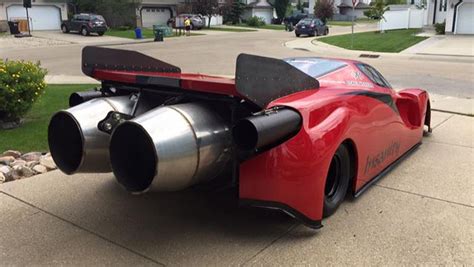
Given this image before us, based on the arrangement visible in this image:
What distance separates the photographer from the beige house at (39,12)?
40188 millimetres

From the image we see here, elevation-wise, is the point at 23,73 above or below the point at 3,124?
above

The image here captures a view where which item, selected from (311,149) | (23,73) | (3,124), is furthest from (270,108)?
(3,124)

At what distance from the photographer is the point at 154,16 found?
176 feet

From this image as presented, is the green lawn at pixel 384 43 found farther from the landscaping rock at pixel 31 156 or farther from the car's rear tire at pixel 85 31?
the landscaping rock at pixel 31 156

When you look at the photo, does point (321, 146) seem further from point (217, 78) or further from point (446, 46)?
point (446, 46)

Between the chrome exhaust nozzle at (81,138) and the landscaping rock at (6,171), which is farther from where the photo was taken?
the landscaping rock at (6,171)

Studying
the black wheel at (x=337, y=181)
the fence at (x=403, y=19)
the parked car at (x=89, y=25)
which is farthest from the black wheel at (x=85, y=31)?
the black wheel at (x=337, y=181)

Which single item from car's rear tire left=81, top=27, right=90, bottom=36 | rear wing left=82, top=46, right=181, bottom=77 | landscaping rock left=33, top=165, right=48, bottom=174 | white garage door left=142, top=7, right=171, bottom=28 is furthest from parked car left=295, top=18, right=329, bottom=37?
rear wing left=82, top=46, right=181, bottom=77

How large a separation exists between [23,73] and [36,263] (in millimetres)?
4236

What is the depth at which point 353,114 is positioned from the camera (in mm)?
4160

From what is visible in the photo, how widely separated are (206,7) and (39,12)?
53.2ft

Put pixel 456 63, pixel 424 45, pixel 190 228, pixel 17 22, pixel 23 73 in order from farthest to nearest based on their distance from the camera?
A: pixel 17 22, pixel 424 45, pixel 456 63, pixel 23 73, pixel 190 228

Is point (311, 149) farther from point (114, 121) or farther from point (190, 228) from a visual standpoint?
point (114, 121)

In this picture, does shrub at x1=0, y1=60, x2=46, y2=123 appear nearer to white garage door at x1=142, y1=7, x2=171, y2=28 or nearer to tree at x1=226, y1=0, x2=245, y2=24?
white garage door at x1=142, y1=7, x2=171, y2=28
